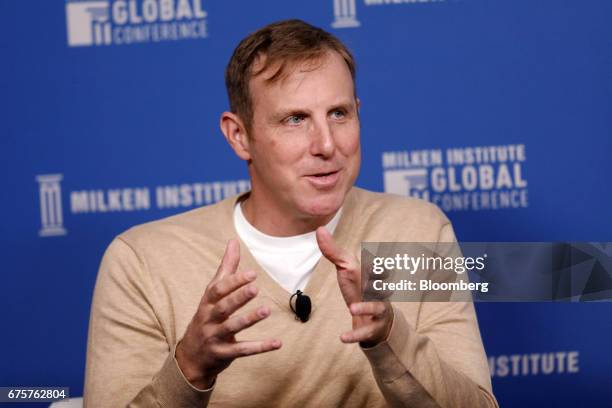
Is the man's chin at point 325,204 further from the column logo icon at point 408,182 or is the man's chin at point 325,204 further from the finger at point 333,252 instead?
the column logo icon at point 408,182

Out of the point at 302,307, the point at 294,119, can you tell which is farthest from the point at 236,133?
the point at 302,307

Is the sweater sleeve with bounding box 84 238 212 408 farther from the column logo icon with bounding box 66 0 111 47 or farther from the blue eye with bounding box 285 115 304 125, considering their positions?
the column logo icon with bounding box 66 0 111 47

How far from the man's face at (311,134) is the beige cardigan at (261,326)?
0.44 feet

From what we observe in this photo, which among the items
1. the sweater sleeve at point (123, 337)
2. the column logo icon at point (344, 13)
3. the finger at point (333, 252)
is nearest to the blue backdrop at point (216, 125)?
the column logo icon at point (344, 13)

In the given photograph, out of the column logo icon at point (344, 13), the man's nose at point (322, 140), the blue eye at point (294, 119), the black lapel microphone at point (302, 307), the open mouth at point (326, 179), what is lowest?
the black lapel microphone at point (302, 307)

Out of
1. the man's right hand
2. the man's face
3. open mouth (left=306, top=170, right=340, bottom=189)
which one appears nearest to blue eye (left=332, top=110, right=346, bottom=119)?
the man's face

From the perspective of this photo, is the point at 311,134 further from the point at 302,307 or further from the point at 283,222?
the point at 302,307

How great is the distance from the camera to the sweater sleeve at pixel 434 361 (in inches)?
58.1

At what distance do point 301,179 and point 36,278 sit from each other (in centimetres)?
115

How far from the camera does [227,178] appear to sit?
2.67m

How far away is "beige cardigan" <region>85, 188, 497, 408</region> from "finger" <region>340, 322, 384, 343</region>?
0.25 m

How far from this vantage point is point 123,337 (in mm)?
1793

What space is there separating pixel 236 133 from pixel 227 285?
682 mm

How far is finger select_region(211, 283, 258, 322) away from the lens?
4.50 ft
